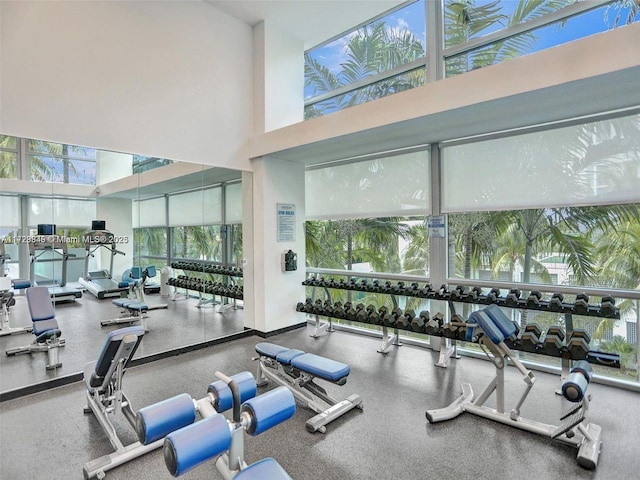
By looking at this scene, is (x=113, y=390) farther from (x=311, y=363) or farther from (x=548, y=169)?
(x=548, y=169)

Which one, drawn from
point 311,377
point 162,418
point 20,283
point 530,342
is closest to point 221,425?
point 162,418

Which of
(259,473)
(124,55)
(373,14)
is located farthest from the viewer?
(373,14)

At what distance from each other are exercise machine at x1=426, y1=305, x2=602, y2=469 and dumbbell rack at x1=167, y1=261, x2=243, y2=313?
310 centimetres

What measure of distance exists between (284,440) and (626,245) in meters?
3.27

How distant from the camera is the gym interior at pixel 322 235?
2252 millimetres

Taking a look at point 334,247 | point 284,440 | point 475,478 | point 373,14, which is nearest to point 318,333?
point 334,247

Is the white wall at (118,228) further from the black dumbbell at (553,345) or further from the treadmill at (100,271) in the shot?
the black dumbbell at (553,345)

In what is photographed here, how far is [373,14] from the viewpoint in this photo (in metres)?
4.41

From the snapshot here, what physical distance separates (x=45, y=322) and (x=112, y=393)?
1538mm

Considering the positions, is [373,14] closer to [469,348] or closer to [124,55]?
[124,55]

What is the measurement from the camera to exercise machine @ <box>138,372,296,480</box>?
3.64ft

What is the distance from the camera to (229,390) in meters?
1.48

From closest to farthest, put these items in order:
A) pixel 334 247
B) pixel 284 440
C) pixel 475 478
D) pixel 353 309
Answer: pixel 475 478 → pixel 284 440 → pixel 353 309 → pixel 334 247

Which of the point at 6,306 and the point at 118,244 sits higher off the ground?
the point at 118,244
